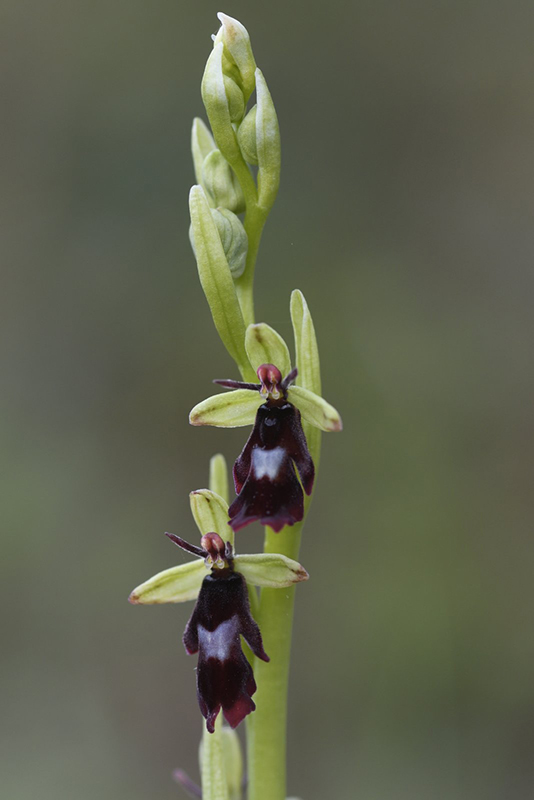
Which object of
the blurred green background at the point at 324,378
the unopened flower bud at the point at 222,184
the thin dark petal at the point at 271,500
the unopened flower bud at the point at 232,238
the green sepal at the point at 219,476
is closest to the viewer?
the thin dark petal at the point at 271,500

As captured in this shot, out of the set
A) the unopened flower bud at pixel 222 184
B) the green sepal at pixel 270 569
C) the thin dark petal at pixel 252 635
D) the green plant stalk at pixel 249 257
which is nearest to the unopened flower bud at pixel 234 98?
the unopened flower bud at pixel 222 184

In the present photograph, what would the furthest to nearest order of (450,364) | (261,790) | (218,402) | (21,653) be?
(450,364), (21,653), (261,790), (218,402)

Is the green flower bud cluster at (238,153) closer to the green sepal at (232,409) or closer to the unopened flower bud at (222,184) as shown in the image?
the unopened flower bud at (222,184)

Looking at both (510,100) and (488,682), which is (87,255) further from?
(488,682)

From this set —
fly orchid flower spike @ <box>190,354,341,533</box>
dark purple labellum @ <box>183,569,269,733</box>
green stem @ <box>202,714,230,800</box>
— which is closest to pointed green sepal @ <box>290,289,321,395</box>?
fly orchid flower spike @ <box>190,354,341,533</box>

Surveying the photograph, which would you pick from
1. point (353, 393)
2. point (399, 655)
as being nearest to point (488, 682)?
point (399, 655)

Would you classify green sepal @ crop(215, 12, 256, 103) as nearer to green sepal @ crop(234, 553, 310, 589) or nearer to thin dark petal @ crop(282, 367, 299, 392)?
thin dark petal @ crop(282, 367, 299, 392)
